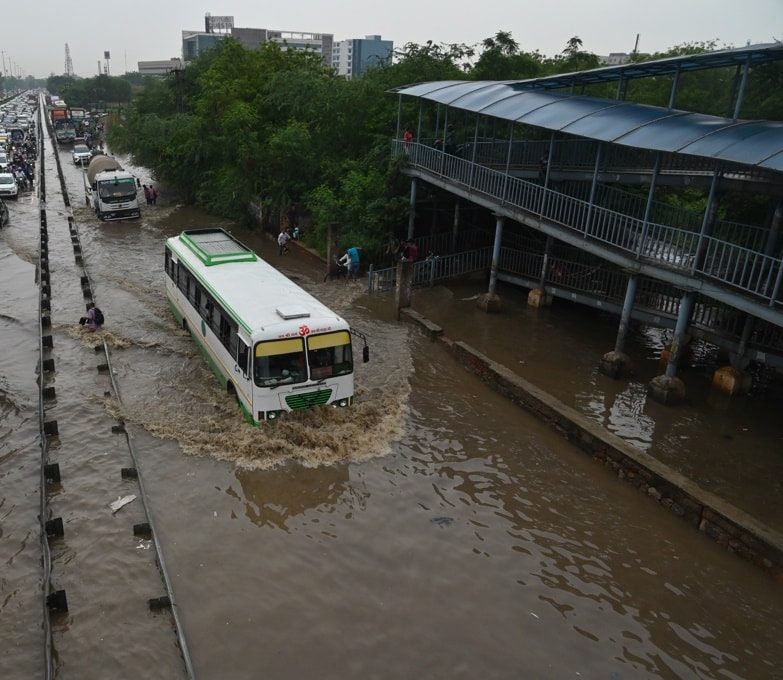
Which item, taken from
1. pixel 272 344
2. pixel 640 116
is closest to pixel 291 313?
pixel 272 344

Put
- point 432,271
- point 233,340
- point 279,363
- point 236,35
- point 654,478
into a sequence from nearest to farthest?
point 654,478, point 279,363, point 233,340, point 432,271, point 236,35

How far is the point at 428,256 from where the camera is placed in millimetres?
22328

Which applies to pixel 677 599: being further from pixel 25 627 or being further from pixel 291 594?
pixel 25 627

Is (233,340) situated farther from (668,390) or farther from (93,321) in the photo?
(668,390)

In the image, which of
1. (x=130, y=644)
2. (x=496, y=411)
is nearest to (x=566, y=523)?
(x=496, y=411)

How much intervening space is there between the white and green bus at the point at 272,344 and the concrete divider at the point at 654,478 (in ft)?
12.2

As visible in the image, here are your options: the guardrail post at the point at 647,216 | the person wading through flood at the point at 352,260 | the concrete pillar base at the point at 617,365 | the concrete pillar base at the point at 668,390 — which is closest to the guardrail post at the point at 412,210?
the person wading through flood at the point at 352,260

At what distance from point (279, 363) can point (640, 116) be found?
33.7 ft

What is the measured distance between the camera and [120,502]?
33.0 ft

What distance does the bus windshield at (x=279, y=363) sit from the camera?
10898 mm

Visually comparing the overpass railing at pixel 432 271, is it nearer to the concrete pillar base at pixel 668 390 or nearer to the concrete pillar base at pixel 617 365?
the concrete pillar base at pixel 617 365

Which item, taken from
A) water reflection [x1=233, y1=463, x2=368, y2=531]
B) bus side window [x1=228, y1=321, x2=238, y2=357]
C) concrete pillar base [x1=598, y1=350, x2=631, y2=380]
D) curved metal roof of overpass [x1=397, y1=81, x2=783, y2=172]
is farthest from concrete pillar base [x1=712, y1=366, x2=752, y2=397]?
bus side window [x1=228, y1=321, x2=238, y2=357]

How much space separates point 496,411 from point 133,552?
24.8ft

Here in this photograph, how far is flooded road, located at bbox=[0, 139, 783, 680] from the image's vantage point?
24.7 feet
